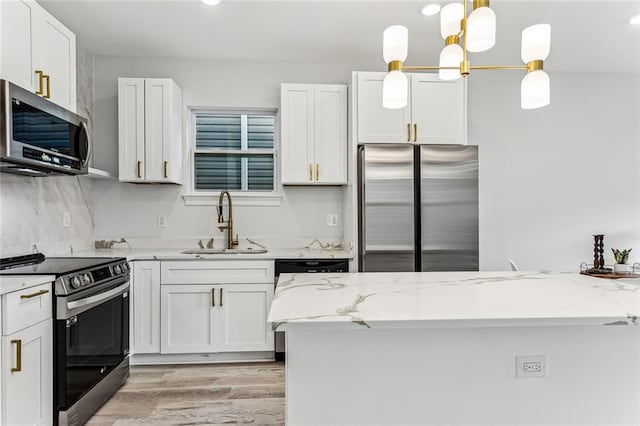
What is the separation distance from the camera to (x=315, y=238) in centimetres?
386

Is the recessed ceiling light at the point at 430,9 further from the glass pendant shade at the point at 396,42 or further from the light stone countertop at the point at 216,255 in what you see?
the light stone countertop at the point at 216,255

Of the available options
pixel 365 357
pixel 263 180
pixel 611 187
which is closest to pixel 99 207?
pixel 263 180

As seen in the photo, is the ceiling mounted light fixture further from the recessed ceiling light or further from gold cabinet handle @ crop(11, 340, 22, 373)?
gold cabinet handle @ crop(11, 340, 22, 373)

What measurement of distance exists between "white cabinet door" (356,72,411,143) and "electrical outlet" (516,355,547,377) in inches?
86.4

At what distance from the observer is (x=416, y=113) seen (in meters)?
3.39

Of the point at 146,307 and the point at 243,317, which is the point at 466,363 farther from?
the point at 146,307

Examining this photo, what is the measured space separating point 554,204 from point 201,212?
3.56 meters

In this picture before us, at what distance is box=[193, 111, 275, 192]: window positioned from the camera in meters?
3.88

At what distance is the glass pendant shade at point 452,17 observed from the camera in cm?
177

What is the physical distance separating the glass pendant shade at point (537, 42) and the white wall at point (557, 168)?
243cm

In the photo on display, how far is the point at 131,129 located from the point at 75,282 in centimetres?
167

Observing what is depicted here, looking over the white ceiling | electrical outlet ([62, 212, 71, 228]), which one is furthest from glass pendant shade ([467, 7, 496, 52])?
electrical outlet ([62, 212, 71, 228])

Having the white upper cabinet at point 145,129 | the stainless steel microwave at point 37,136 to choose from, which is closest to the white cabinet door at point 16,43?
the stainless steel microwave at point 37,136

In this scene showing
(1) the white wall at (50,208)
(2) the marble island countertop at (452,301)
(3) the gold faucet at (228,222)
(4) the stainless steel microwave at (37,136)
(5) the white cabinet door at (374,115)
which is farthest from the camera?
(3) the gold faucet at (228,222)
